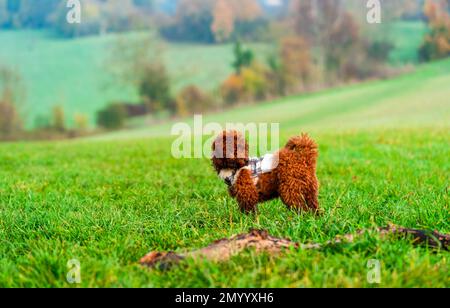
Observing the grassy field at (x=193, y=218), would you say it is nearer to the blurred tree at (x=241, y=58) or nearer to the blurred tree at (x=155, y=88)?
the blurred tree at (x=155, y=88)

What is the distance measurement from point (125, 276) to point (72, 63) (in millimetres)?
34876

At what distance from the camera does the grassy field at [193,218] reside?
3.06 metres

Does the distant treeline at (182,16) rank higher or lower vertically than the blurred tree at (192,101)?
higher

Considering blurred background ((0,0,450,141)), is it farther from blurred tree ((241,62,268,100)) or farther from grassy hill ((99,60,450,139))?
grassy hill ((99,60,450,139))

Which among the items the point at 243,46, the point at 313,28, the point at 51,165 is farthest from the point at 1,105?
the point at 51,165

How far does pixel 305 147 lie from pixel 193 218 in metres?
1.07

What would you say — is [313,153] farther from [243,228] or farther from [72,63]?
[72,63]

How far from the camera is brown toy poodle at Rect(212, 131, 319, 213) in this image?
4371mm

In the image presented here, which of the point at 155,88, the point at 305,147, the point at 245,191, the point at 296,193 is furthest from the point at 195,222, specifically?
the point at 155,88

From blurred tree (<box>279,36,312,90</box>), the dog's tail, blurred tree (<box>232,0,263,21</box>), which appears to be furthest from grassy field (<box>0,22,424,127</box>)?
the dog's tail

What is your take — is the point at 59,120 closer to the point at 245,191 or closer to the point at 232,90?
the point at 232,90

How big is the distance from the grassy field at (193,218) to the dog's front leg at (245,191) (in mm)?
109

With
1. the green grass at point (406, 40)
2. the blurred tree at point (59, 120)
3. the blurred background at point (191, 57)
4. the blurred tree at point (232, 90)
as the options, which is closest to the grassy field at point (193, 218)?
the blurred background at point (191, 57)

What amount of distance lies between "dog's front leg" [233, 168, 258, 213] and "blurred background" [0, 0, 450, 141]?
77.0 feet
